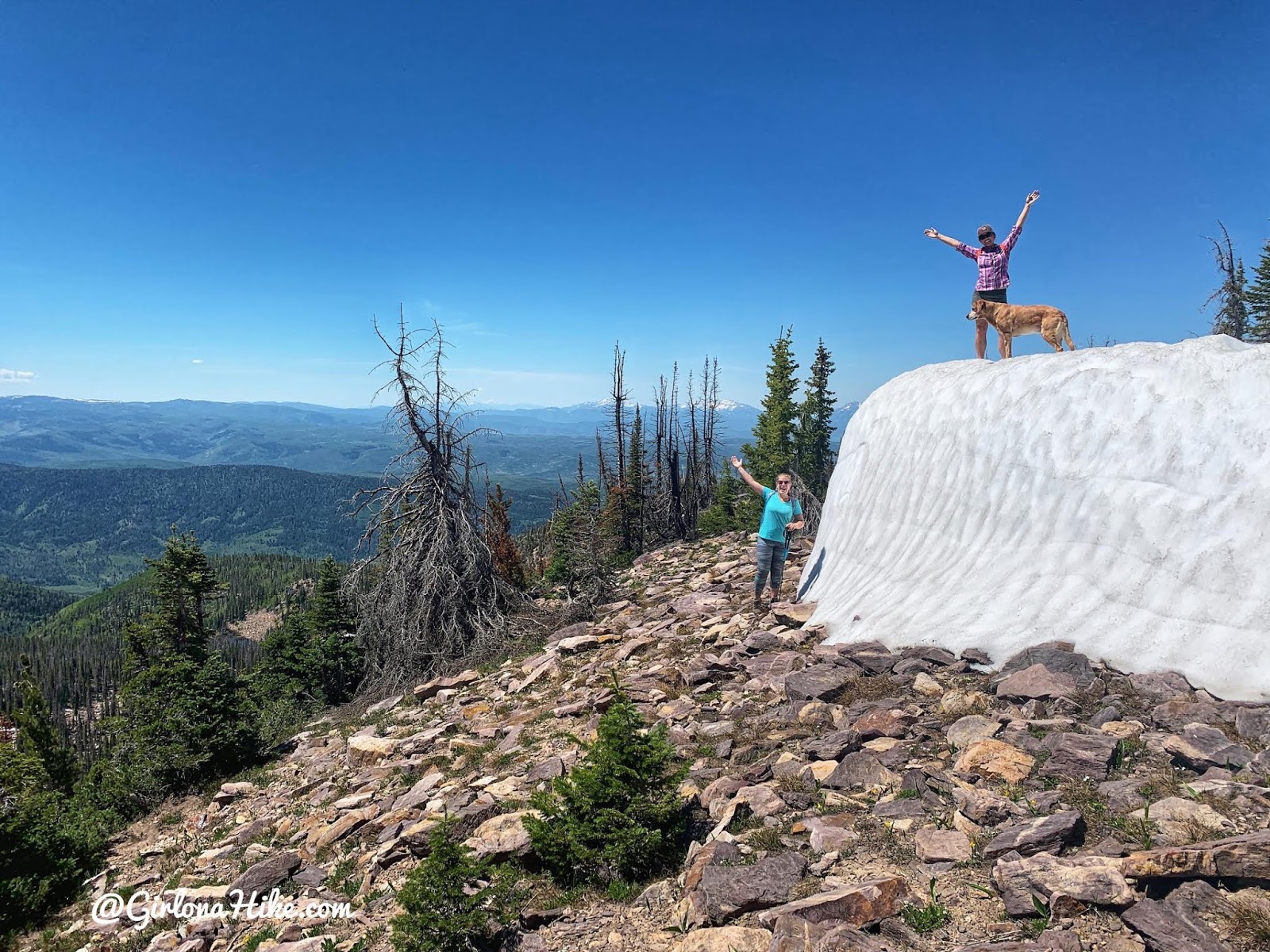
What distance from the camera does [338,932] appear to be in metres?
5.33

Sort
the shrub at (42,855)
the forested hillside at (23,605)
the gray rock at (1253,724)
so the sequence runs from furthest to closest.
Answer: the forested hillside at (23,605)
the shrub at (42,855)
the gray rock at (1253,724)

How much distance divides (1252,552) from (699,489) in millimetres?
45166

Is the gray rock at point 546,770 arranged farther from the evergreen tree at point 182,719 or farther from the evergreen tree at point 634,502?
the evergreen tree at point 634,502

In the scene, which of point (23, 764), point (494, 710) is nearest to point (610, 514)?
point (494, 710)

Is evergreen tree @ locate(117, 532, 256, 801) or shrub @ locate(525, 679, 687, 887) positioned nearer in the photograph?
shrub @ locate(525, 679, 687, 887)

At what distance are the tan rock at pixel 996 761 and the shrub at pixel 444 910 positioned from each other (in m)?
3.88

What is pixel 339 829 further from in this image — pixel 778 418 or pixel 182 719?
pixel 778 418

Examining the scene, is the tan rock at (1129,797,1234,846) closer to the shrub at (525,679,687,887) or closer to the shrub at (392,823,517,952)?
the shrub at (525,679,687,887)

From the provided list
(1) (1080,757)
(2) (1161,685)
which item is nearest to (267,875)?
(1) (1080,757)

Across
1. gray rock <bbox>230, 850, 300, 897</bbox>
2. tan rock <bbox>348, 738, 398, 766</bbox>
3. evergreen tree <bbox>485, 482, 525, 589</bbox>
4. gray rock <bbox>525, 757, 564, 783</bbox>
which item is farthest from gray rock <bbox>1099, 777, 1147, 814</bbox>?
evergreen tree <bbox>485, 482, 525, 589</bbox>

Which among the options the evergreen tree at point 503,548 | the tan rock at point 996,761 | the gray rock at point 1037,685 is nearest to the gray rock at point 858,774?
the tan rock at point 996,761

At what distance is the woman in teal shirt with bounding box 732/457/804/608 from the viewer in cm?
1023

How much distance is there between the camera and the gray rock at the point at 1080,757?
484 centimetres

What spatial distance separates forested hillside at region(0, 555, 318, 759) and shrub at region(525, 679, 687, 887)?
55.1 metres
